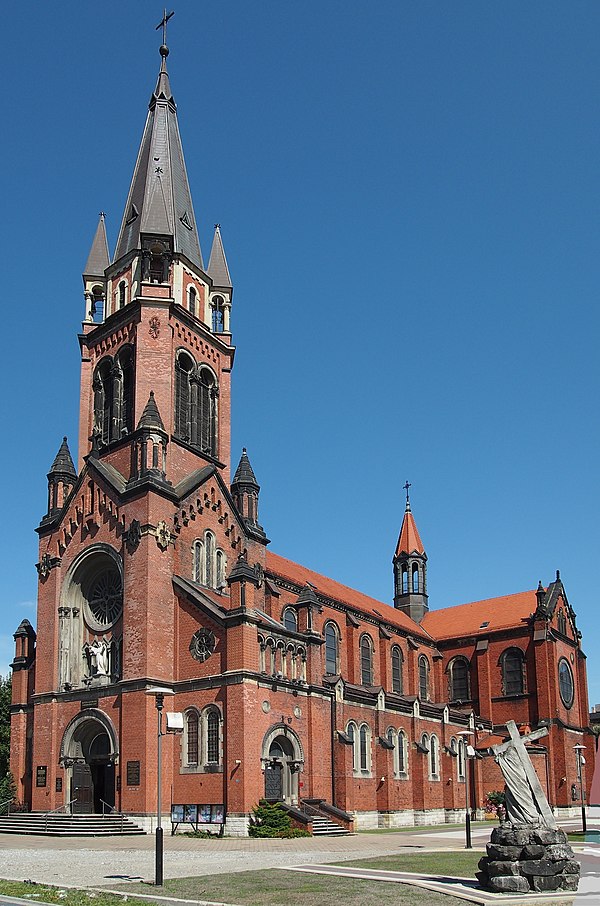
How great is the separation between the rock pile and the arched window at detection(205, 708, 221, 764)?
71.2 feet

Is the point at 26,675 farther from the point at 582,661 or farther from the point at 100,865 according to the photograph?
the point at 582,661

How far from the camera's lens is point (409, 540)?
252 ft

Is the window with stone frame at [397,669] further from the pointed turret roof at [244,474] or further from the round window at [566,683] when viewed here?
the pointed turret roof at [244,474]

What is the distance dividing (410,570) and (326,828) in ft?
132

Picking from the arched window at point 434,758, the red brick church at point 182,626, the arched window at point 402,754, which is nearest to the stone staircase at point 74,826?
the red brick church at point 182,626

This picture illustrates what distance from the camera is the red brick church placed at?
3816 centimetres

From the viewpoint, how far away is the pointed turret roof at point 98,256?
52.2 meters

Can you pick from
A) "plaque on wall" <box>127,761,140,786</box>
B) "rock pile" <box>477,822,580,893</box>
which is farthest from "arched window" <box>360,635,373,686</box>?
"rock pile" <box>477,822,580,893</box>

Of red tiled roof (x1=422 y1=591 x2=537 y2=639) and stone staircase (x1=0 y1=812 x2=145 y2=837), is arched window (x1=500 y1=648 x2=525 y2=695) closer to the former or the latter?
red tiled roof (x1=422 y1=591 x2=537 y2=639)

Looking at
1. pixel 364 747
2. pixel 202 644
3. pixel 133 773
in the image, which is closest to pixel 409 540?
pixel 364 747

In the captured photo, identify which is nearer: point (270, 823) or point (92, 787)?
point (270, 823)

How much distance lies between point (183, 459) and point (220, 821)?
17412mm

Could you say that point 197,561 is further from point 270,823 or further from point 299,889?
point 299,889

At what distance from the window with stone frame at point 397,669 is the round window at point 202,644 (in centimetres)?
2616
